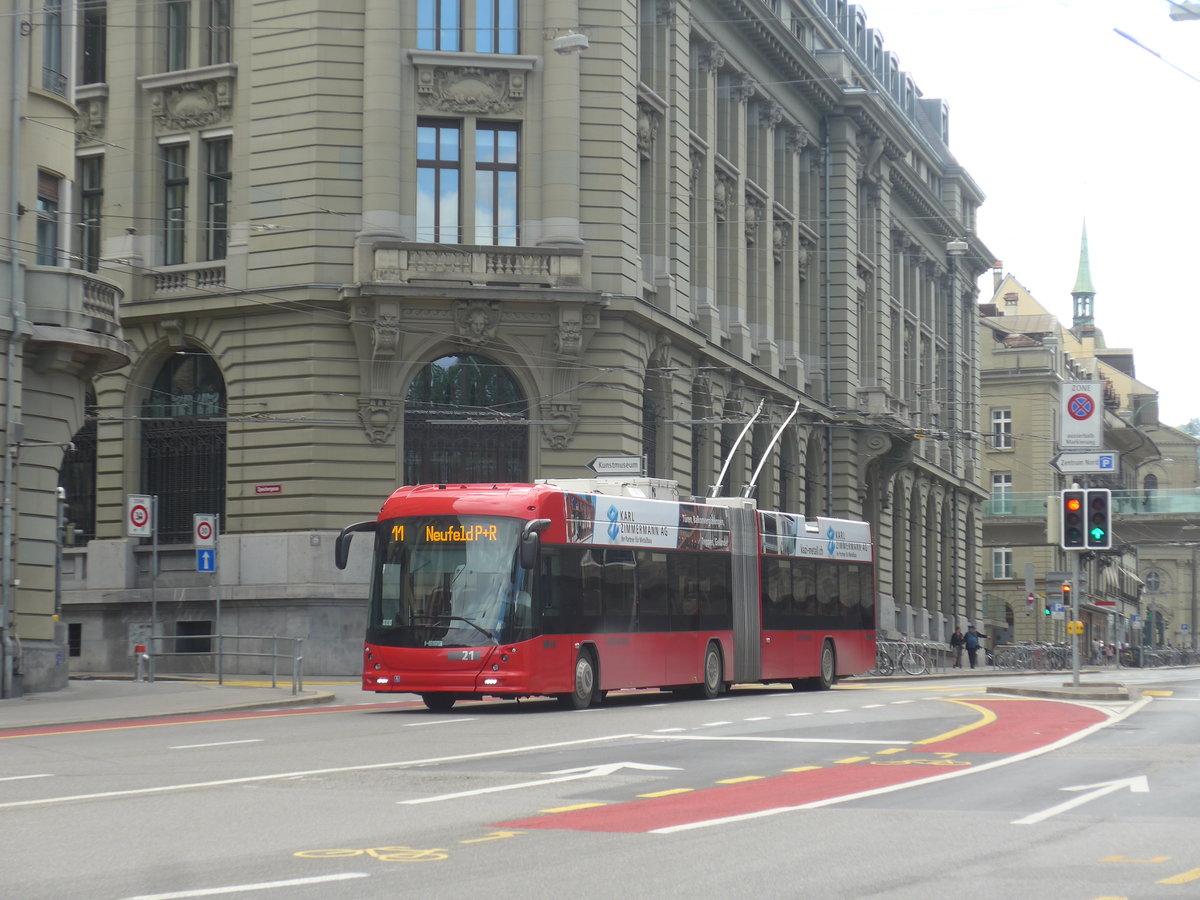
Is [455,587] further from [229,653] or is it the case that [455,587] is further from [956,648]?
[956,648]

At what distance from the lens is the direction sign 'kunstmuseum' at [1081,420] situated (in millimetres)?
28359

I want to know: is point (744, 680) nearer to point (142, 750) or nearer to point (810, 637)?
point (810, 637)

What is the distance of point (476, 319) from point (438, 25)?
6404mm

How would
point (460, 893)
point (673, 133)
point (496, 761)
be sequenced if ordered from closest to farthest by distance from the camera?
point (460, 893) < point (496, 761) < point (673, 133)

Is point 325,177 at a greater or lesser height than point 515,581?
greater

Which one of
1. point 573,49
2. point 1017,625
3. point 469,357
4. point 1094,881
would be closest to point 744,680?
point 469,357

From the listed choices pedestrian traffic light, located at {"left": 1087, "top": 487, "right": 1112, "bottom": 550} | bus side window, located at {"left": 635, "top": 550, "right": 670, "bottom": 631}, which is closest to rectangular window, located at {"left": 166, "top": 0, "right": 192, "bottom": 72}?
bus side window, located at {"left": 635, "top": 550, "right": 670, "bottom": 631}

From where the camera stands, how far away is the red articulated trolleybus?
2428 centimetres

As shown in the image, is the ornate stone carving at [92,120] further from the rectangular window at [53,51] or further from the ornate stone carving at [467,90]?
the rectangular window at [53,51]

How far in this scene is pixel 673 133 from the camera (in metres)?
44.0

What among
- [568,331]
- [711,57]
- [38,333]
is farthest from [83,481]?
[711,57]

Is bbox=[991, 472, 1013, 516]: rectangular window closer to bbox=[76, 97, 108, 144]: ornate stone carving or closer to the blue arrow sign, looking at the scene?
bbox=[76, 97, 108, 144]: ornate stone carving

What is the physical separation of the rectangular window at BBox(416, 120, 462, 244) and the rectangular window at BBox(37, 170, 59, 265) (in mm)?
11099

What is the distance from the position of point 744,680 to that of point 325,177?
14.7m
